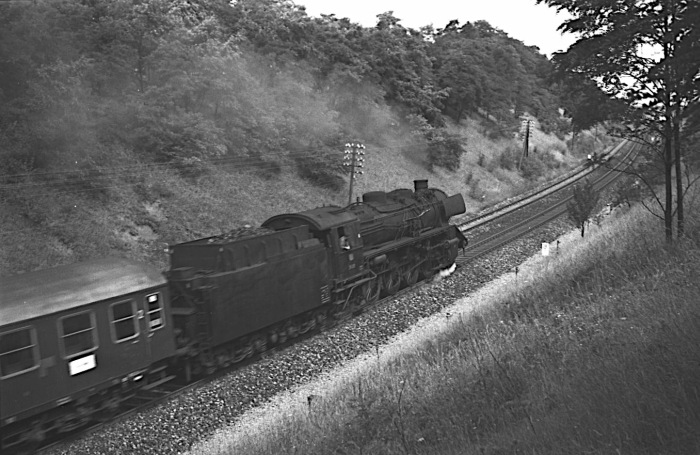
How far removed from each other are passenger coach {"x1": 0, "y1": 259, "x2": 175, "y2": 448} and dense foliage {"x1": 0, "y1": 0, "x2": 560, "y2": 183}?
998 centimetres

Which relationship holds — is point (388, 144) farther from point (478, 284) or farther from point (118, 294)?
point (118, 294)

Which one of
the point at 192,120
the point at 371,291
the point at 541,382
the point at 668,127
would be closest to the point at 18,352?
the point at 541,382

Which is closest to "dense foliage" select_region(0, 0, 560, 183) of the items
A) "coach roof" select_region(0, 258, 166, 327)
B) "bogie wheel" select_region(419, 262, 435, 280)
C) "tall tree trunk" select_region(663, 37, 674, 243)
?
"tall tree trunk" select_region(663, 37, 674, 243)

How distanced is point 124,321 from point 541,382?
23.0 feet

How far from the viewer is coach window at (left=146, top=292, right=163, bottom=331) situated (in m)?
10.4

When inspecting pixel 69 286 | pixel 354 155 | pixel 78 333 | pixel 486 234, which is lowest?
pixel 486 234

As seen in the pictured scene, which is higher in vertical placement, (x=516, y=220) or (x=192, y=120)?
(x=192, y=120)

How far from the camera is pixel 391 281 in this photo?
A: 17484 mm

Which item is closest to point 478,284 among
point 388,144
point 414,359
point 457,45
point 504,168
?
point 414,359

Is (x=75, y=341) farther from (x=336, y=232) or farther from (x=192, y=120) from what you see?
(x=192, y=120)

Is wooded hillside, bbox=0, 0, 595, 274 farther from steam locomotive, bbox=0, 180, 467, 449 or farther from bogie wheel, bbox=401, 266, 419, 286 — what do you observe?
bogie wheel, bbox=401, 266, 419, 286

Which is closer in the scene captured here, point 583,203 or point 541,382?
point 541,382

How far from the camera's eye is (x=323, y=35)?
1505 inches

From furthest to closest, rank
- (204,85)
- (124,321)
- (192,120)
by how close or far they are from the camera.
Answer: (204,85) < (192,120) < (124,321)
